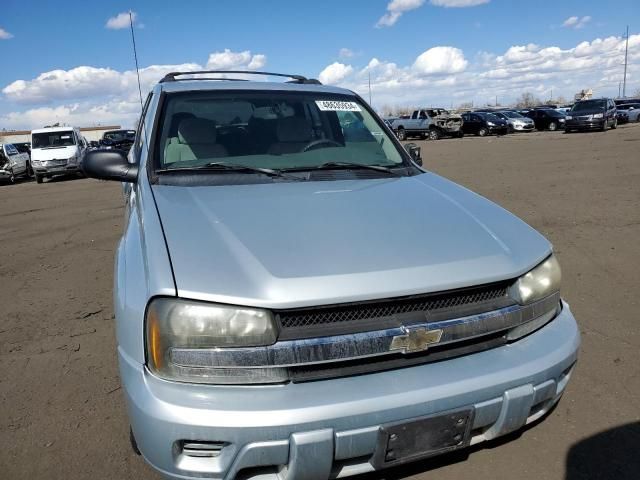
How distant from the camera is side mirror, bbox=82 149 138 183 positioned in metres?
2.80

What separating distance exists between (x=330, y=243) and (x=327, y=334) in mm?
383

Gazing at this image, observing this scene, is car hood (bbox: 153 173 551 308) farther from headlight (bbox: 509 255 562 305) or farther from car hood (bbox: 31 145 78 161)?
car hood (bbox: 31 145 78 161)

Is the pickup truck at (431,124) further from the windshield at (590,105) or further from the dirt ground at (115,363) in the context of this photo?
the dirt ground at (115,363)

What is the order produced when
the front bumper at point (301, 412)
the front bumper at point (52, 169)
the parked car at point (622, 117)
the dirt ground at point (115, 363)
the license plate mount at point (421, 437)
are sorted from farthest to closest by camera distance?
the parked car at point (622, 117) → the front bumper at point (52, 169) → the dirt ground at point (115, 363) → the license plate mount at point (421, 437) → the front bumper at point (301, 412)

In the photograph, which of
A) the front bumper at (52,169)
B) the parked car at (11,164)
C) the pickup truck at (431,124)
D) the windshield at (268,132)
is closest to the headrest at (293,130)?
the windshield at (268,132)

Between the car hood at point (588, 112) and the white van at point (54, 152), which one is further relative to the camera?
the car hood at point (588, 112)

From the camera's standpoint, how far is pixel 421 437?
1.75 m

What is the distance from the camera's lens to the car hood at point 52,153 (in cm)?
1867

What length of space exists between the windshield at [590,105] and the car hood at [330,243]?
89.8 ft

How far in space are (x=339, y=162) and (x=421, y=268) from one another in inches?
52.3

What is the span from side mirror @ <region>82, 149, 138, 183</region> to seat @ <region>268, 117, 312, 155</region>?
0.81 m

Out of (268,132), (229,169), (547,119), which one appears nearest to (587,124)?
(547,119)

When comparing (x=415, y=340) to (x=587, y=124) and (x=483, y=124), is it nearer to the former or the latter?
(x=587, y=124)

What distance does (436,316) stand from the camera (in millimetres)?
1872
